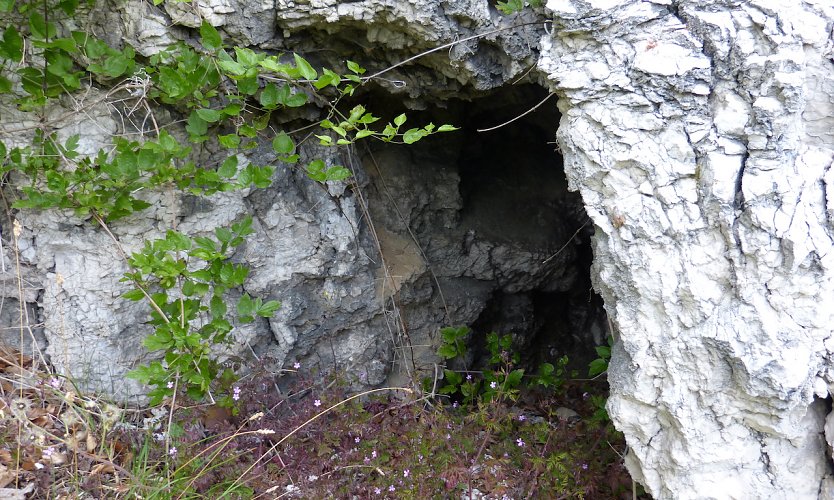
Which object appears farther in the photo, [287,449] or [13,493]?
[287,449]

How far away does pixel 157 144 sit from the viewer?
7.58ft

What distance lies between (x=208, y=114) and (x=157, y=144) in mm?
206

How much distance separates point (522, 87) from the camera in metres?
3.03

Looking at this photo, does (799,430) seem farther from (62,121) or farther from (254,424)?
(62,121)

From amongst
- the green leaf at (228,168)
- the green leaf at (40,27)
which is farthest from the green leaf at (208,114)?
the green leaf at (40,27)

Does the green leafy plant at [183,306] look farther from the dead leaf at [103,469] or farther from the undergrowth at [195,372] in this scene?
the dead leaf at [103,469]

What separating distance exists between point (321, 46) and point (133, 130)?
31.0 inches

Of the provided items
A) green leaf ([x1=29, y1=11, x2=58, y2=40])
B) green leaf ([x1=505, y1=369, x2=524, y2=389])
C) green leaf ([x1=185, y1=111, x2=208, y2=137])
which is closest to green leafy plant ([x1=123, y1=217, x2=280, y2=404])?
green leaf ([x1=185, y1=111, x2=208, y2=137])

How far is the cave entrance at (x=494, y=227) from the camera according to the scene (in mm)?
3227

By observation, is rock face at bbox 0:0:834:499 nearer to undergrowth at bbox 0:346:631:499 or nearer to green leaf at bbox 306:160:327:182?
undergrowth at bbox 0:346:631:499

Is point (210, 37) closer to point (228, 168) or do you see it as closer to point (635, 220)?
point (228, 168)

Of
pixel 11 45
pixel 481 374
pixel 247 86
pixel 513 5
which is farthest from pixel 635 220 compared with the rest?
pixel 11 45

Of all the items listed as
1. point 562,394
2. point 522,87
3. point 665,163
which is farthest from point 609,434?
point 522,87

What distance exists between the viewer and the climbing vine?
2275 mm
